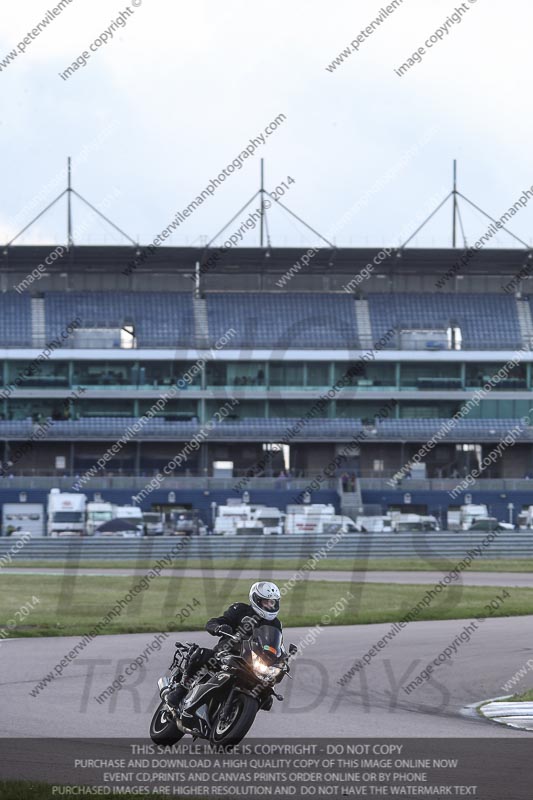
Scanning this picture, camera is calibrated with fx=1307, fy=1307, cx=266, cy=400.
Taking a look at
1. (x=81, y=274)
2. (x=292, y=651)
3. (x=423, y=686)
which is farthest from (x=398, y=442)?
(x=292, y=651)

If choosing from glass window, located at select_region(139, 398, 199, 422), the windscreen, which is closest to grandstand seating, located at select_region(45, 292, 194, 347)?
glass window, located at select_region(139, 398, 199, 422)

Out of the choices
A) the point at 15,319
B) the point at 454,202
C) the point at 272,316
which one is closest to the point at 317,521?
the point at 272,316

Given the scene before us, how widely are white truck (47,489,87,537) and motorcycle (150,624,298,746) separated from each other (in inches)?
1684

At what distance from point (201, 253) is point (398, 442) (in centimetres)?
1547

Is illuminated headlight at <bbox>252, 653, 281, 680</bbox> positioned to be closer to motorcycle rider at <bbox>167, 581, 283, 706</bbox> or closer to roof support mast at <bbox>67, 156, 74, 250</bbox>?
motorcycle rider at <bbox>167, 581, 283, 706</bbox>

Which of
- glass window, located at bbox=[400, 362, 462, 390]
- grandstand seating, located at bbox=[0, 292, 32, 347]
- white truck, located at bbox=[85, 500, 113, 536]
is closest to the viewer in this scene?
white truck, located at bbox=[85, 500, 113, 536]

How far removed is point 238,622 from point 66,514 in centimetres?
4462

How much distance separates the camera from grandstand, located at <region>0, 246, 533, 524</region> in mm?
69938

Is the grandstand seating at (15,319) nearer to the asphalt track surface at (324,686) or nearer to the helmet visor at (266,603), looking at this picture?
the asphalt track surface at (324,686)

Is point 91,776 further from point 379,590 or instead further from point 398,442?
point 398,442

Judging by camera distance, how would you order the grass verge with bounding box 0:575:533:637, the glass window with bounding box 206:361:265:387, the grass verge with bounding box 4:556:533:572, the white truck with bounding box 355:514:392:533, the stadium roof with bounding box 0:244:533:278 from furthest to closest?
the stadium roof with bounding box 0:244:533:278, the glass window with bounding box 206:361:265:387, the white truck with bounding box 355:514:392:533, the grass verge with bounding box 4:556:533:572, the grass verge with bounding box 0:575:533:637

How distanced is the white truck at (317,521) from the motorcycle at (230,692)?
42331mm

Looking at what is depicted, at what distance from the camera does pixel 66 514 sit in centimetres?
5581

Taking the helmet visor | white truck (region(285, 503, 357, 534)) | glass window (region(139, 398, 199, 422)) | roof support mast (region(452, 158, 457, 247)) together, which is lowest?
white truck (region(285, 503, 357, 534))
